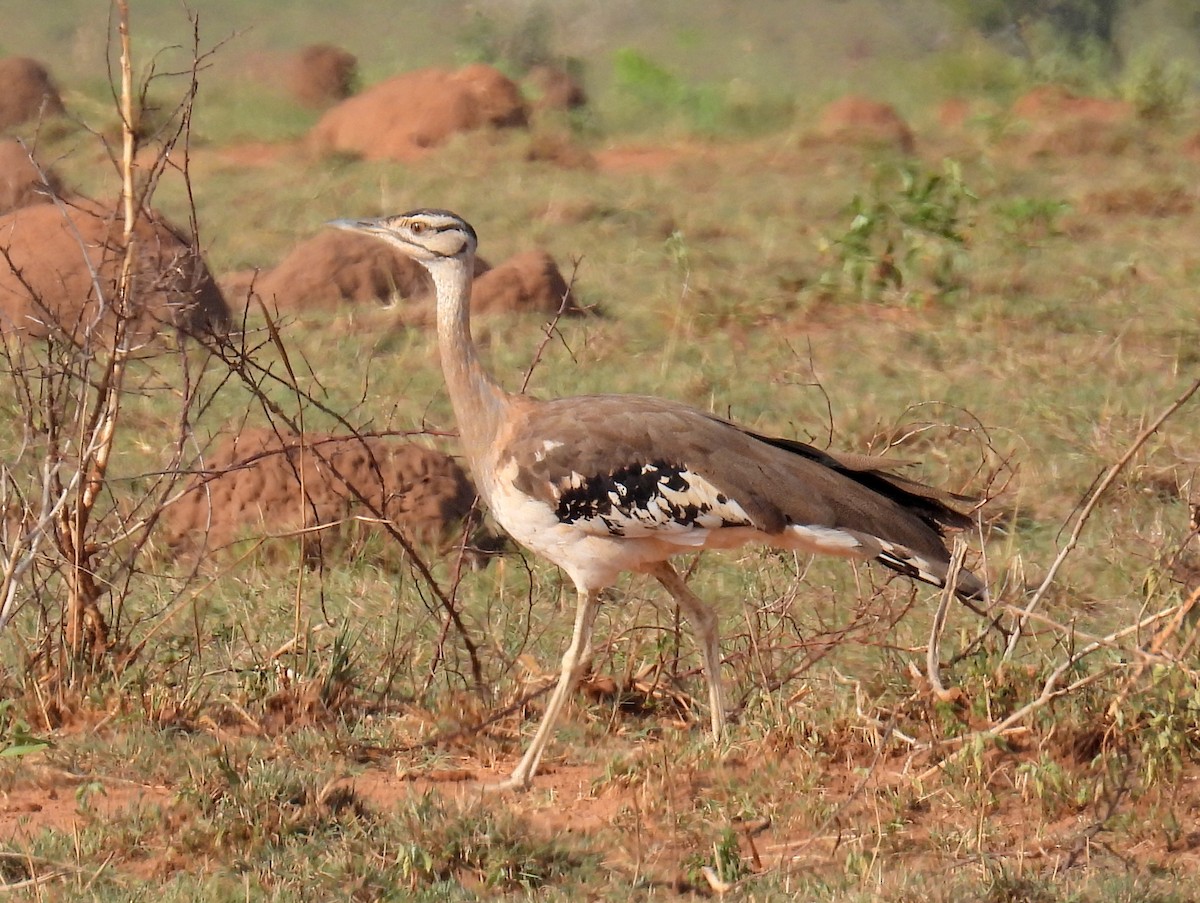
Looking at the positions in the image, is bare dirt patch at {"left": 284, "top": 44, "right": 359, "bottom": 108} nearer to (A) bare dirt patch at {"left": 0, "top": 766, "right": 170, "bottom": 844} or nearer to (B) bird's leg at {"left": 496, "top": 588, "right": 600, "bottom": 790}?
(B) bird's leg at {"left": 496, "top": 588, "right": 600, "bottom": 790}

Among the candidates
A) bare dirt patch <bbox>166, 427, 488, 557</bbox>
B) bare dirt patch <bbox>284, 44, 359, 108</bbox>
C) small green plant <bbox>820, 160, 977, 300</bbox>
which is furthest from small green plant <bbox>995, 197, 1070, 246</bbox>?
bare dirt patch <bbox>284, 44, 359, 108</bbox>

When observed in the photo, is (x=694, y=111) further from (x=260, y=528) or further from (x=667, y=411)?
(x=667, y=411)

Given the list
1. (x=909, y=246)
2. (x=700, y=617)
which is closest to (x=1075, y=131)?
(x=909, y=246)

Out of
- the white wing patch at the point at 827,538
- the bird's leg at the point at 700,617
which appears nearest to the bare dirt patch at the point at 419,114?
the bird's leg at the point at 700,617

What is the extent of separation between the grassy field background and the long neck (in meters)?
0.46

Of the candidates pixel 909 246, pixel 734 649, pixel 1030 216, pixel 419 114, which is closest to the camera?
pixel 734 649

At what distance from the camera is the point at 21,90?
14.8 metres

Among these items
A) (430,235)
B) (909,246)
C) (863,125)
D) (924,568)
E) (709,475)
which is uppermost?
(430,235)

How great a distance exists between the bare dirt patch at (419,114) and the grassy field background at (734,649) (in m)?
2.93

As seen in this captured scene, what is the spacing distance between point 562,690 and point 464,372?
0.71 metres

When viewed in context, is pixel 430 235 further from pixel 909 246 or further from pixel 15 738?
pixel 909 246

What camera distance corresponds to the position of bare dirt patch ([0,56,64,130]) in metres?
14.6

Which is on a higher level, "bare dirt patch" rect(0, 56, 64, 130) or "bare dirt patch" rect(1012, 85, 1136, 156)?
"bare dirt patch" rect(0, 56, 64, 130)

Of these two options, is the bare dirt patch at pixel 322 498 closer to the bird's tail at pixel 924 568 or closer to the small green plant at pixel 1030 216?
the bird's tail at pixel 924 568
